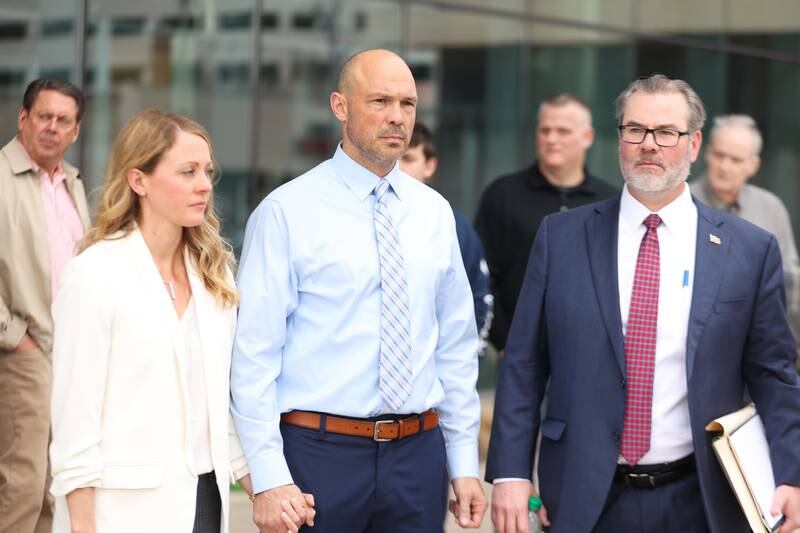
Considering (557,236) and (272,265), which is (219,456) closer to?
(272,265)

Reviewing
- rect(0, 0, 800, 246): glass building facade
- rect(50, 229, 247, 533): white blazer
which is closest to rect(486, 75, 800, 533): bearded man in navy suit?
rect(50, 229, 247, 533): white blazer

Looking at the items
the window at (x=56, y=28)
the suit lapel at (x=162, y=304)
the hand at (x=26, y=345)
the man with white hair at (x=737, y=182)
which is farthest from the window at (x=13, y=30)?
the suit lapel at (x=162, y=304)

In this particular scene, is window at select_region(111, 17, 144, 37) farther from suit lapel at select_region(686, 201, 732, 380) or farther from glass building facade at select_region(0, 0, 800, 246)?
suit lapel at select_region(686, 201, 732, 380)

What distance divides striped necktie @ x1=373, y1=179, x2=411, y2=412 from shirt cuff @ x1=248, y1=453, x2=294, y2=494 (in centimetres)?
39

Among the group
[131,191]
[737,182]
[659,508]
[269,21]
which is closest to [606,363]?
[659,508]

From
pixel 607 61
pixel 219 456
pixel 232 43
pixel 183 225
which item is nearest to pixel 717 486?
pixel 219 456

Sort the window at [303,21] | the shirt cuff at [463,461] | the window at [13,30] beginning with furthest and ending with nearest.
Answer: the window at [303,21], the window at [13,30], the shirt cuff at [463,461]

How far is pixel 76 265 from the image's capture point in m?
3.86

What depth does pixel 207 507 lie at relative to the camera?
402 cm

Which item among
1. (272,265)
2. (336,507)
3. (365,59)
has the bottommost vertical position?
(336,507)

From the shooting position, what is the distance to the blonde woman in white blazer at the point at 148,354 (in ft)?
12.4

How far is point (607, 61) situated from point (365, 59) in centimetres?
996

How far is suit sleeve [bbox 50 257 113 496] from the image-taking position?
3.74 metres

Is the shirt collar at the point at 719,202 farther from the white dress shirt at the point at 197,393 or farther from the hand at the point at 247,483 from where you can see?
the white dress shirt at the point at 197,393
